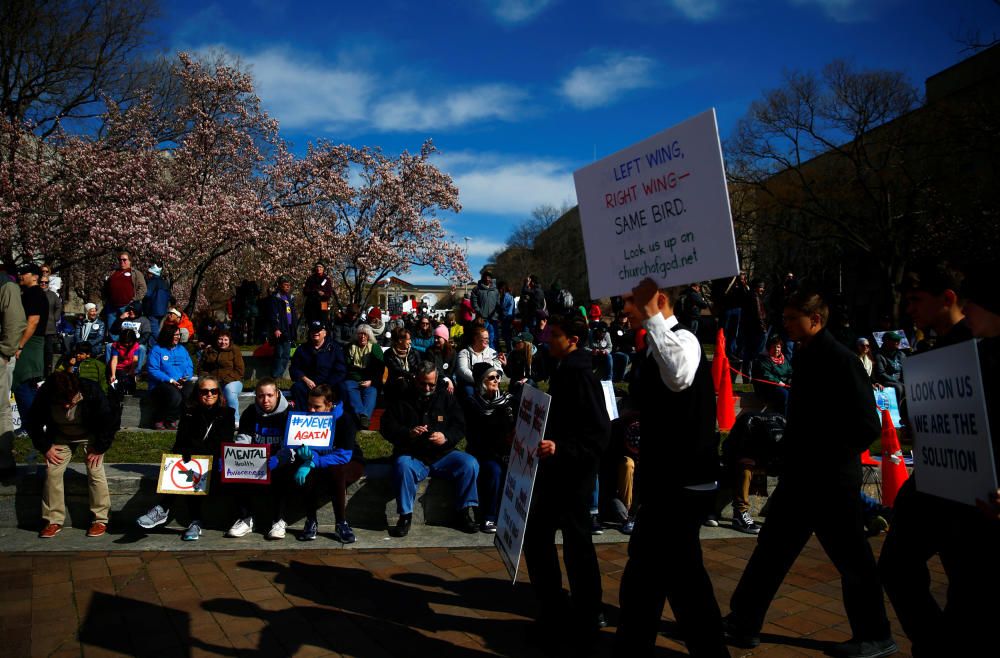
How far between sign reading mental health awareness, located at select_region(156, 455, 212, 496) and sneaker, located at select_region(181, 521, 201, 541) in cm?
25

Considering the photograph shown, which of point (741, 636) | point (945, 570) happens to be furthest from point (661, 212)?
point (741, 636)

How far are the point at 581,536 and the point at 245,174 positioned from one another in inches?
1036

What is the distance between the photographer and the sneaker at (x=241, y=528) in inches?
230

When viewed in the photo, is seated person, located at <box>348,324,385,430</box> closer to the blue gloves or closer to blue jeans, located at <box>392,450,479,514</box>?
blue jeans, located at <box>392,450,479,514</box>

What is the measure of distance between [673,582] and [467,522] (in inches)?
126

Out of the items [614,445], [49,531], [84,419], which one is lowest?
[49,531]

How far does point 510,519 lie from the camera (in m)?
4.12

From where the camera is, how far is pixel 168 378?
9.39 metres

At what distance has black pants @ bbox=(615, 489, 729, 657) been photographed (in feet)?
10.5

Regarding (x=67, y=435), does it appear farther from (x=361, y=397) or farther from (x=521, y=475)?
(x=521, y=475)

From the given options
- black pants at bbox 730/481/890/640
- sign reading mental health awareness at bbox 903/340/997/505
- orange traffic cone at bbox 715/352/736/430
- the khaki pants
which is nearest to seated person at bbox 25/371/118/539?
the khaki pants

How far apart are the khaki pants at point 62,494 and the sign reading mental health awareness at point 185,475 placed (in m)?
0.45

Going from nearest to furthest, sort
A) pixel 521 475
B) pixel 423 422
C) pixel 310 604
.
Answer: pixel 521 475 → pixel 310 604 → pixel 423 422

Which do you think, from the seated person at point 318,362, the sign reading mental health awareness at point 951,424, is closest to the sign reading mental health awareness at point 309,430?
the seated person at point 318,362
